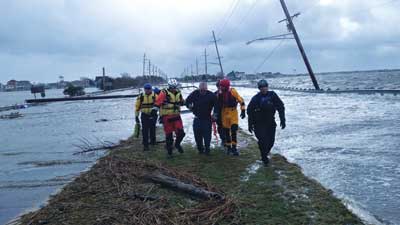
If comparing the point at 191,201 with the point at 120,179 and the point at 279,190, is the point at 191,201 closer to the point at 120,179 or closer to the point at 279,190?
the point at 279,190

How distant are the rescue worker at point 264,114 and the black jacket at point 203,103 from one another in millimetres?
1601

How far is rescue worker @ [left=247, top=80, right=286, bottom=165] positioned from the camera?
8750 millimetres

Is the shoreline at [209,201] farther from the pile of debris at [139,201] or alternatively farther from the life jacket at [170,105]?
the life jacket at [170,105]

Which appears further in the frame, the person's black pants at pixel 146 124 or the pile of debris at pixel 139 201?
the person's black pants at pixel 146 124

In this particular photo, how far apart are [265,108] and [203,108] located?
6.63ft

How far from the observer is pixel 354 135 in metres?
13.4

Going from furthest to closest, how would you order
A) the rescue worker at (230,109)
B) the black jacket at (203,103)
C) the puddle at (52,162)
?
1. the puddle at (52,162)
2. the black jacket at (203,103)
3. the rescue worker at (230,109)

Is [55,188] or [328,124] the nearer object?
[55,188]

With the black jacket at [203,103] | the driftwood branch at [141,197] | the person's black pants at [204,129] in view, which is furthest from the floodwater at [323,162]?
the black jacket at [203,103]

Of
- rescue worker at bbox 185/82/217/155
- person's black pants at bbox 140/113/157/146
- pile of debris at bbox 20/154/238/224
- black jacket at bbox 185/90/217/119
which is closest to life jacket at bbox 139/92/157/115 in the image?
person's black pants at bbox 140/113/157/146

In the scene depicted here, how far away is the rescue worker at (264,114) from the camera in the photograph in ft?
28.7

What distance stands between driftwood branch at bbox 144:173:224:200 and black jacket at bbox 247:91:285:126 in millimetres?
2395

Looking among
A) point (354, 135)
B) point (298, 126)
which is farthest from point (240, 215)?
point (298, 126)

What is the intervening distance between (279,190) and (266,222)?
1.51m
